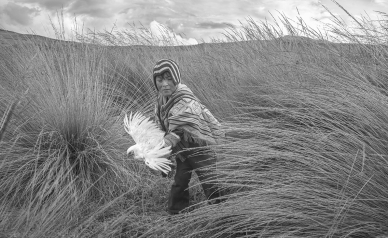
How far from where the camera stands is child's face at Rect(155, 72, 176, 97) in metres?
2.98

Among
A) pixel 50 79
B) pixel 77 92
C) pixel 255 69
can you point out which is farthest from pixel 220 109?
pixel 50 79

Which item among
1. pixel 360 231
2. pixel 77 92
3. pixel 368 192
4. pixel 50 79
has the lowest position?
pixel 360 231

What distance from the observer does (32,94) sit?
12.1 ft

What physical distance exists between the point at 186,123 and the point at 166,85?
30cm

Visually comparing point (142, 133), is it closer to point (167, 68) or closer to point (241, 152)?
point (167, 68)

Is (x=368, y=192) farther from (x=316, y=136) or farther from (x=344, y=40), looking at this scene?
(x=344, y=40)

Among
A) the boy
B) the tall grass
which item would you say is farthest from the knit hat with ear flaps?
the tall grass

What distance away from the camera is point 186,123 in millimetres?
2881

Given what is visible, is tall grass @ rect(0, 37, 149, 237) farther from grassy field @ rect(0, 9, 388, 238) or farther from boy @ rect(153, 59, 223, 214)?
boy @ rect(153, 59, 223, 214)

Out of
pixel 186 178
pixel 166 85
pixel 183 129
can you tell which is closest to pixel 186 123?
pixel 183 129

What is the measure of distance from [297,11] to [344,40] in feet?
3.43

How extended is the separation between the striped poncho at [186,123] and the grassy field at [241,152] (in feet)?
0.38

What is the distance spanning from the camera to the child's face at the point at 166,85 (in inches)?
117

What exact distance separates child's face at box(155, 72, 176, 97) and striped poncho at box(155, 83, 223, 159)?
0.11 feet
